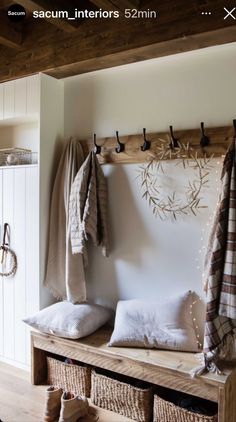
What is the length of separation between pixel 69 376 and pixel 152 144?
1671mm

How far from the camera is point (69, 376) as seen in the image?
2.59 metres

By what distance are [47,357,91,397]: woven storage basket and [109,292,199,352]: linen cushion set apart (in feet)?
1.13

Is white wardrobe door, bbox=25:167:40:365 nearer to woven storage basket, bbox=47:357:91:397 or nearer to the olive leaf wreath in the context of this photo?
woven storage basket, bbox=47:357:91:397

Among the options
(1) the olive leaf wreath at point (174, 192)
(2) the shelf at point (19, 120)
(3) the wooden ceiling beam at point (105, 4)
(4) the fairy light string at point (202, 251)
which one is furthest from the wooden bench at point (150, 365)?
(3) the wooden ceiling beam at point (105, 4)

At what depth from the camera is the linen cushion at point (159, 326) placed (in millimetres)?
2303

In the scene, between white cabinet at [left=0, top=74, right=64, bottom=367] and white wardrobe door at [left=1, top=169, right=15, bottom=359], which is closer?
white cabinet at [left=0, top=74, right=64, bottom=367]

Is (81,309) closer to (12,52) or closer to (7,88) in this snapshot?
(7,88)

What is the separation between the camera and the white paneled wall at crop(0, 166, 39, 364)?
2.88m

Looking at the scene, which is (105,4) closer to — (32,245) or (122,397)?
(32,245)

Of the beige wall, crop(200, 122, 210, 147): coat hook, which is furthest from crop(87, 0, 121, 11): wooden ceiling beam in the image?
crop(200, 122, 210, 147): coat hook

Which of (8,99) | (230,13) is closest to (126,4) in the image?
(230,13)

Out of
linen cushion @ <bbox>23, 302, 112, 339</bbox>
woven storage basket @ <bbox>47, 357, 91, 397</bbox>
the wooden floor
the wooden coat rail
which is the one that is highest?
the wooden coat rail

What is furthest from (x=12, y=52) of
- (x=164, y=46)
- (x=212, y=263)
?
(x=212, y=263)

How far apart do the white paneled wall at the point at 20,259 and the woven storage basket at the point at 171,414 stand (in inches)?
45.3
